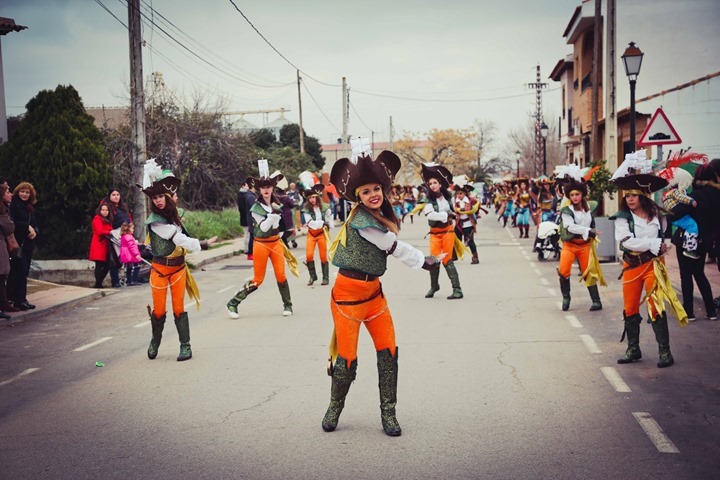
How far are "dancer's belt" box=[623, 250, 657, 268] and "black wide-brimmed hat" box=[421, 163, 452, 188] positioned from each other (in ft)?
15.5

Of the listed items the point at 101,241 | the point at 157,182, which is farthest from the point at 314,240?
the point at 157,182

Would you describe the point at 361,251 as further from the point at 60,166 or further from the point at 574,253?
the point at 60,166

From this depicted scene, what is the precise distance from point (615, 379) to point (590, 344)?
1.72 m

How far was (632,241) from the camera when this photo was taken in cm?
791

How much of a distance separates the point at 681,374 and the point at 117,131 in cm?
2431

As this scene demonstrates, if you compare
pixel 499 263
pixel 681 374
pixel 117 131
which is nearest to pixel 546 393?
pixel 681 374

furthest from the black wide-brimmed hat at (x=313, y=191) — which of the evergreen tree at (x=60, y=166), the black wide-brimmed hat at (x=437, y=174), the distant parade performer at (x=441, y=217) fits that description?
the evergreen tree at (x=60, y=166)

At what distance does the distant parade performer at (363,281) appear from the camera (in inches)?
232

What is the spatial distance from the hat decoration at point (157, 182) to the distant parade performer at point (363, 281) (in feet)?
9.98

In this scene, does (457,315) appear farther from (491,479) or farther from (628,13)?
(628,13)

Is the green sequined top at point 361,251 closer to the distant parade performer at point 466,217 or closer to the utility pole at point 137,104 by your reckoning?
the utility pole at point 137,104

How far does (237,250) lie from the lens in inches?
942

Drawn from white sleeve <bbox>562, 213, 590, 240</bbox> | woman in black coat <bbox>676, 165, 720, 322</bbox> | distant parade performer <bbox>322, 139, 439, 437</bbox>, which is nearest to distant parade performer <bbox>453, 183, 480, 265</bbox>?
white sleeve <bbox>562, 213, 590, 240</bbox>

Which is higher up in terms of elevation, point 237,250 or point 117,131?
point 117,131
